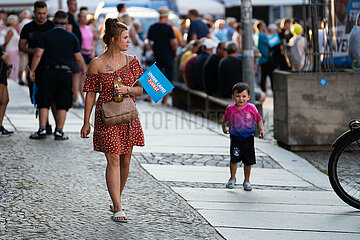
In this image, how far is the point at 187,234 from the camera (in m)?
5.82

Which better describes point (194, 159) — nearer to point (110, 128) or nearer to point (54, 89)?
point (54, 89)

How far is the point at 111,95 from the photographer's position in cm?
634

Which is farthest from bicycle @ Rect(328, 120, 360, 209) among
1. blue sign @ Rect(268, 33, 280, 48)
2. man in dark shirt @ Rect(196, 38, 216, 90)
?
blue sign @ Rect(268, 33, 280, 48)

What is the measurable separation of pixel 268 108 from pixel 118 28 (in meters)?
10.5

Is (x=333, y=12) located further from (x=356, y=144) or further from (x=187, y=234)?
(x=187, y=234)

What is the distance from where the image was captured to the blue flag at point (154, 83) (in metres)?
6.32

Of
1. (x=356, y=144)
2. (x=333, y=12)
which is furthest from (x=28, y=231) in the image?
(x=333, y=12)

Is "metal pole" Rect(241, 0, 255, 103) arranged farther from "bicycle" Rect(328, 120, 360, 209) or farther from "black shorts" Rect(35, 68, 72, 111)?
"bicycle" Rect(328, 120, 360, 209)

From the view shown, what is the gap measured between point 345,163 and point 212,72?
303 inches

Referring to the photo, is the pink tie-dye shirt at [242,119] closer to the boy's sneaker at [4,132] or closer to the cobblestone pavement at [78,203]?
the cobblestone pavement at [78,203]

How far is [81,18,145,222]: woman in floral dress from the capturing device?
6312 mm

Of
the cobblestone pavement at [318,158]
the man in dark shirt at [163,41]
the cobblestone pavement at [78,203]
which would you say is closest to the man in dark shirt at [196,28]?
the man in dark shirt at [163,41]

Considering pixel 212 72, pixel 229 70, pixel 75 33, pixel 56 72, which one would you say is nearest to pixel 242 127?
pixel 56 72

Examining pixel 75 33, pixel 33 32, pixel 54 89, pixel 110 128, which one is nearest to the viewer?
pixel 110 128
